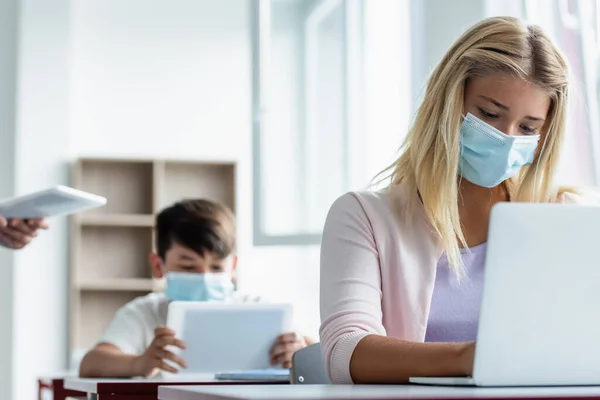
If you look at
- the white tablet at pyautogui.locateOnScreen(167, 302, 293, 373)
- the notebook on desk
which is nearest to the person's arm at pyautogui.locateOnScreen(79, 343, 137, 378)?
the white tablet at pyautogui.locateOnScreen(167, 302, 293, 373)

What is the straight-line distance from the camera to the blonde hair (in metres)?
1.68

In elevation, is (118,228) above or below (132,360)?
above

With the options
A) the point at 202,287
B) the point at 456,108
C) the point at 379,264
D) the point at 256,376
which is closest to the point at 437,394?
the point at 379,264

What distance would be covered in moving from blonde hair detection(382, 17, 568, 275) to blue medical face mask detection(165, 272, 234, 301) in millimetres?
1312

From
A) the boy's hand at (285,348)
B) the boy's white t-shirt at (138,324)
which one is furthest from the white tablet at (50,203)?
the boy's hand at (285,348)

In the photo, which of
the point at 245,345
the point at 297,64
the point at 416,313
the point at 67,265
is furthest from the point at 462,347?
the point at 67,265

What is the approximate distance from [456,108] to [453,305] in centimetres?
34

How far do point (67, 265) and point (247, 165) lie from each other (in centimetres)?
131

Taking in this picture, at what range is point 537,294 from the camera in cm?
112

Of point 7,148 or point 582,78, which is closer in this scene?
point 582,78

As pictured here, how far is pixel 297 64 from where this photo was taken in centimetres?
488

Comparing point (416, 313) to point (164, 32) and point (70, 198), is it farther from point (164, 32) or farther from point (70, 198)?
point (164, 32)

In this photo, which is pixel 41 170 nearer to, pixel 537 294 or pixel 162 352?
pixel 162 352

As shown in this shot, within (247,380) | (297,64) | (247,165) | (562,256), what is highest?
(297,64)
